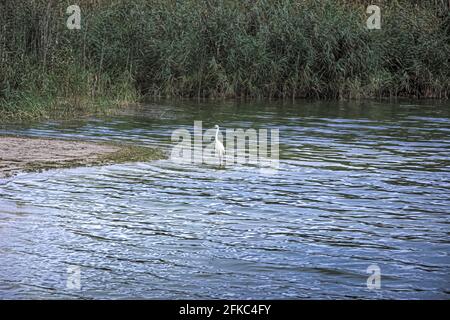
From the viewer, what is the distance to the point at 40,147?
15070 mm

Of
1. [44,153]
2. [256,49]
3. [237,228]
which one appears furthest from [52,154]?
[256,49]

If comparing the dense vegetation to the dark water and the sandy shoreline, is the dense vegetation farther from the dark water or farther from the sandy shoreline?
the dark water

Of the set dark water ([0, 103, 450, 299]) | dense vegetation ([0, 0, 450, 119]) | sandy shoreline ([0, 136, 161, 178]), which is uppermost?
dense vegetation ([0, 0, 450, 119])

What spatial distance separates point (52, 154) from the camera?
14.4 metres

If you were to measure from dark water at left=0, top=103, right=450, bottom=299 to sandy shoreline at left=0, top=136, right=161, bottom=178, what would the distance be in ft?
1.62

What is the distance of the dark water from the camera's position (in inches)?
304

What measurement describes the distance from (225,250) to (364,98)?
19.1 metres

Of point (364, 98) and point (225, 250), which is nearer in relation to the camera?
point (225, 250)

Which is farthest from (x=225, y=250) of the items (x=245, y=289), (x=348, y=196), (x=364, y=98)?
(x=364, y=98)

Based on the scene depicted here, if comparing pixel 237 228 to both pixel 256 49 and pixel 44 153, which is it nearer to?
pixel 44 153

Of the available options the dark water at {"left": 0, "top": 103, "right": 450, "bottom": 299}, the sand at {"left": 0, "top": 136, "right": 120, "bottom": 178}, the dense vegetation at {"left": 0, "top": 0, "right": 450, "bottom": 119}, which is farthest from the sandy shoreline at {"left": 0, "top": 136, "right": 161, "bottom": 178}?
the dense vegetation at {"left": 0, "top": 0, "right": 450, "bottom": 119}

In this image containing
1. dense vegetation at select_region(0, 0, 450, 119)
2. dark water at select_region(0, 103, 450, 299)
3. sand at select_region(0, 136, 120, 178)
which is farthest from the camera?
dense vegetation at select_region(0, 0, 450, 119)

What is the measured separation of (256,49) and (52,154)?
1241 centimetres

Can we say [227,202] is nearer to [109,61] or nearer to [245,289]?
[245,289]
